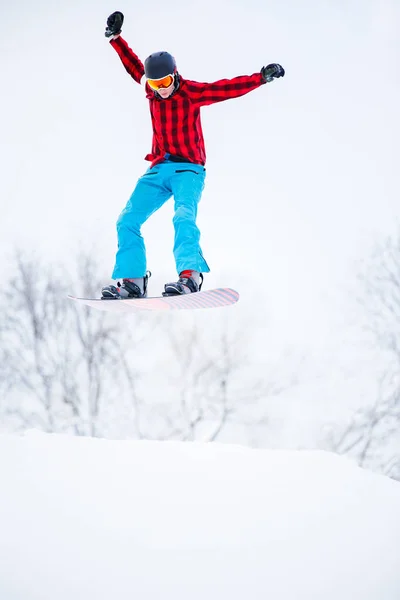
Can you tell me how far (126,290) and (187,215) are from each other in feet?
2.34

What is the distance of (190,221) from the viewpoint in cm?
347

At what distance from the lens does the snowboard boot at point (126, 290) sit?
11.5 feet

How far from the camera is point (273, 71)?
322 centimetres

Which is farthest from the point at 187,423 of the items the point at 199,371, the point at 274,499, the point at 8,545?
the point at 8,545

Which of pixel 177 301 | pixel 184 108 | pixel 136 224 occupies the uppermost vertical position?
pixel 184 108

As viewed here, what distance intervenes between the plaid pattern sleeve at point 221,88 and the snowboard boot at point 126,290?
53.9 inches

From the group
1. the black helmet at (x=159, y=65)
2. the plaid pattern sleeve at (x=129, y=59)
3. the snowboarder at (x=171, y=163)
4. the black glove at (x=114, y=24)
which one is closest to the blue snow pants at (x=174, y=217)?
the snowboarder at (x=171, y=163)

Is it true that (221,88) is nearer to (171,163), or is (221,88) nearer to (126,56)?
(171,163)

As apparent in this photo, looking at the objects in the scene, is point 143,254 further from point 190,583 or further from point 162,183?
point 190,583

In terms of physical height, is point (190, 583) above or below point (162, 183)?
below

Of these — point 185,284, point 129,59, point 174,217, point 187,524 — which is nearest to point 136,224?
point 174,217

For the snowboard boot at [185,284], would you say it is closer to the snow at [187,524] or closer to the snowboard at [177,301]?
the snowboard at [177,301]

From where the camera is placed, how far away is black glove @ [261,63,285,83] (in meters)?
3.21

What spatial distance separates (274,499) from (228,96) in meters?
3.02
